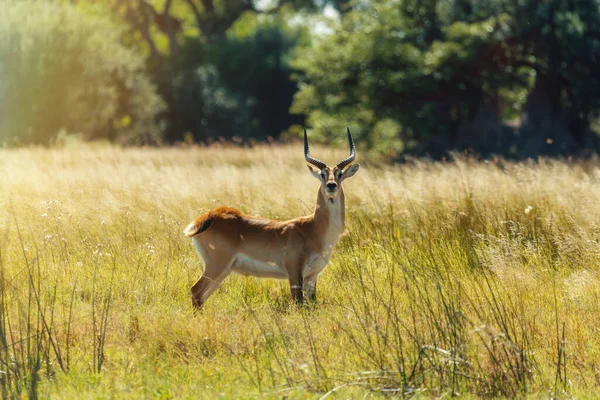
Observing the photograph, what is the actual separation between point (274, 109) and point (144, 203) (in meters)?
32.3

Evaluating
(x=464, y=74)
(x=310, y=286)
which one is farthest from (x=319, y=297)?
(x=464, y=74)

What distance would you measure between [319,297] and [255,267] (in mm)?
622

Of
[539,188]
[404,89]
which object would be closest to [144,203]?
[539,188]

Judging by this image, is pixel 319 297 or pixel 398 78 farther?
pixel 398 78

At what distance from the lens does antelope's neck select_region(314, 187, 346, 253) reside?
7145mm

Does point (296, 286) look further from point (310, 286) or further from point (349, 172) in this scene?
point (349, 172)

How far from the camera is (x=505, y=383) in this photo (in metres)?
5.06

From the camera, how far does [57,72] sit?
2955cm

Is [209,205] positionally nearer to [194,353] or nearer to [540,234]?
[540,234]

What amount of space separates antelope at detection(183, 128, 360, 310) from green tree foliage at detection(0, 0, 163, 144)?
20259 millimetres

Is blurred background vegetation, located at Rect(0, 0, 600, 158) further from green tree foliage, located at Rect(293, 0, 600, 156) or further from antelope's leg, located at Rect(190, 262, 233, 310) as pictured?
antelope's leg, located at Rect(190, 262, 233, 310)

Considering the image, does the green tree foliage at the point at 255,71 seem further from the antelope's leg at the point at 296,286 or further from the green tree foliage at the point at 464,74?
the antelope's leg at the point at 296,286

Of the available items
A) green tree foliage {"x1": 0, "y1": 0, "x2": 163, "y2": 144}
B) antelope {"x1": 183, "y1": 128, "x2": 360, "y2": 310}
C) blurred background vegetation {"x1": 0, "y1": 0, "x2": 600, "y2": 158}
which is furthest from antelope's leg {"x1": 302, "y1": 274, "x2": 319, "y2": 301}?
green tree foliage {"x1": 0, "y1": 0, "x2": 163, "y2": 144}

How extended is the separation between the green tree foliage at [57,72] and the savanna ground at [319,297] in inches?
646
